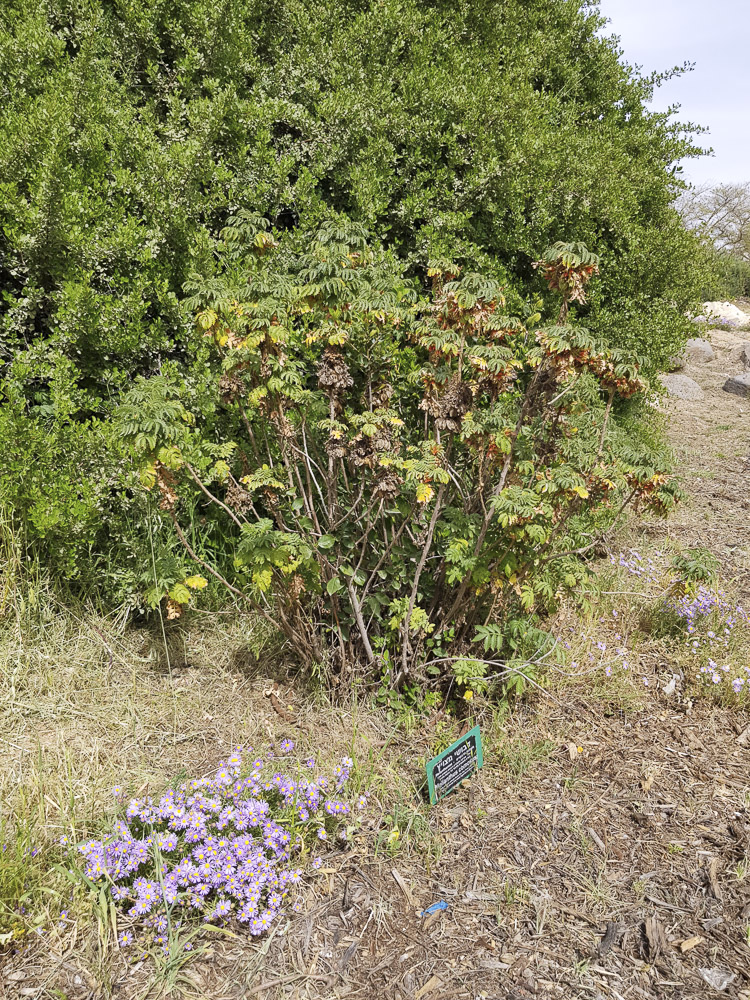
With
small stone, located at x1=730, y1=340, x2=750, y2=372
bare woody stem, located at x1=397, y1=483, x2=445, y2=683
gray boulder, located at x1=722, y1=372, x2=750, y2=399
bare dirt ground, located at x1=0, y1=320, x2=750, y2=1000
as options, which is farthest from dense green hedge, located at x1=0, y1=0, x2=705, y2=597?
small stone, located at x1=730, y1=340, x2=750, y2=372

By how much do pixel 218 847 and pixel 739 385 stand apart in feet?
28.5

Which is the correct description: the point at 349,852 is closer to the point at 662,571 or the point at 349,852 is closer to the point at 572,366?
the point at 572,366

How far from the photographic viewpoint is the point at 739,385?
28.2 ft

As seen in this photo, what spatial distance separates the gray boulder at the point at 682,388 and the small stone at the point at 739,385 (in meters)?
0.45

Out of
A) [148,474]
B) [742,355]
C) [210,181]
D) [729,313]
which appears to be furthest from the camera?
[729,313]

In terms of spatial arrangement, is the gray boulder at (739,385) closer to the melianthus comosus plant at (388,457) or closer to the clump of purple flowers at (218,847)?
the melianthus comosus plant at (388,457)

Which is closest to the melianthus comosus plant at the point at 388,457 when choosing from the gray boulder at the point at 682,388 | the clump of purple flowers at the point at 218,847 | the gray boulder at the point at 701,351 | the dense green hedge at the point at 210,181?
the dense green hedge at the point at 210,181

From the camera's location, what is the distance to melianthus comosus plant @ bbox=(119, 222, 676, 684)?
231 cm

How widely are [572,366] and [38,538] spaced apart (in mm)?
2374

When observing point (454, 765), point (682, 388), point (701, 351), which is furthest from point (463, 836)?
point (701, 351)

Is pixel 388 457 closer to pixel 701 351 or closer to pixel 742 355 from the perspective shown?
pixel 701 351

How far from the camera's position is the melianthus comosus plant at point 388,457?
7.57 feet

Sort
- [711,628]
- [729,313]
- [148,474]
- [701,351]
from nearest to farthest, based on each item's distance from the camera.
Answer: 1. [148,474]
2. [711,628]
3. [701,351]
4. [729,313]

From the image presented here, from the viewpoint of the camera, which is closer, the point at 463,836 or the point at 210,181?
the point at 463,836
